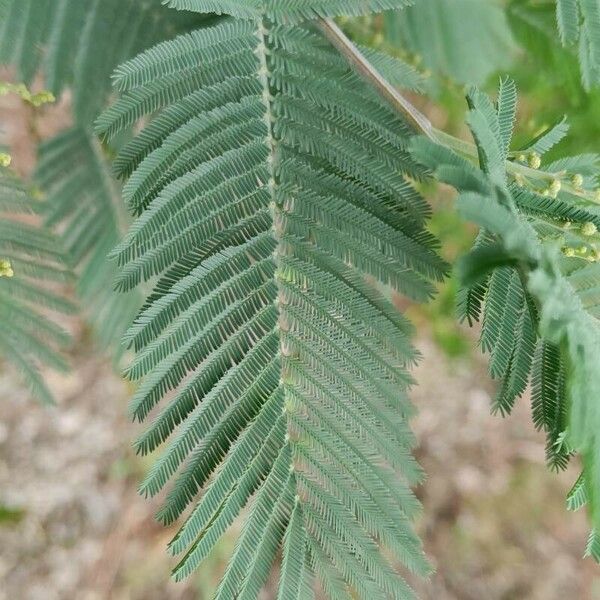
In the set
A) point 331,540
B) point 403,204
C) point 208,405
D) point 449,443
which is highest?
point 403,204

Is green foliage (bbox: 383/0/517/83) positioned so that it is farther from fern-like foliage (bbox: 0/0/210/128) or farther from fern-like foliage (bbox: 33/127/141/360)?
fern-like foliage (bbox: 33/127/141/360)

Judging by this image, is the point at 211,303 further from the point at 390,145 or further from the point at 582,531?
the point at 582,531

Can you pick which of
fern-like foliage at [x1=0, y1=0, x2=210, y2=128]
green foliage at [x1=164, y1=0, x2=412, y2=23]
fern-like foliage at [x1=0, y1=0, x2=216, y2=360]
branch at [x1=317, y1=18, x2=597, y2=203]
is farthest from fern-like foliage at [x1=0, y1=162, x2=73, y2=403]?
branch at [x1=317, y1=18, x2=597, y2=203]

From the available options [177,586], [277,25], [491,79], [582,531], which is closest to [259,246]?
[277,25]

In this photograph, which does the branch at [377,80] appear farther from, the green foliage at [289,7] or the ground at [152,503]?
the ground at [152,503]

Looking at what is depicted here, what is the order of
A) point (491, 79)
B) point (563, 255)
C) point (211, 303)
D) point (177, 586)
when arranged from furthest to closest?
1. point (177, 586)
2. point (491, 79)
3. point (211, 303)
4. point (563, 255)

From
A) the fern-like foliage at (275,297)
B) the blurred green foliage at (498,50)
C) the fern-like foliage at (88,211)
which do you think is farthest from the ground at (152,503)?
the fern-like foliage at (275,297)
